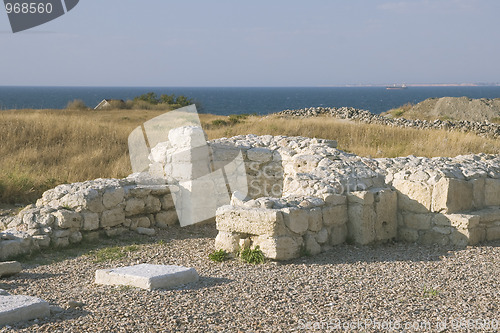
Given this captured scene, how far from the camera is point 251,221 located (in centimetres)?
710

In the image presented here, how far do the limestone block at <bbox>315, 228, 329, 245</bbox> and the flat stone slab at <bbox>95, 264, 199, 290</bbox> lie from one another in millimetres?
2113

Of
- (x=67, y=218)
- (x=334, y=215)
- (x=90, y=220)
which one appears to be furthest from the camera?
(x=90, y=220)

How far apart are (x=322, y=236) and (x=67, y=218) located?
145 inches

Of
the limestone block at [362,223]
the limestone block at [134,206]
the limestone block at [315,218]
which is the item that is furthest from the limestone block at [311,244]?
the limestone block at [134,206]

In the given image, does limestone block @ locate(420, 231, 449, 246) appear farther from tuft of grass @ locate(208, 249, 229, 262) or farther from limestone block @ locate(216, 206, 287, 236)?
tuft of grass @ locate(208, 249, 229, 262)

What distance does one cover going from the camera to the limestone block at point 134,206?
8.88 m

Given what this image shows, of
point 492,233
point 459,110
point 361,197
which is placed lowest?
point 459,110

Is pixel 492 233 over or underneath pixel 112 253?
underneath

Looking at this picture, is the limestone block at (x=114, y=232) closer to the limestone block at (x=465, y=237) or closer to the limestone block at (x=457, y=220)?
the limestone block at (x=457, y=220)

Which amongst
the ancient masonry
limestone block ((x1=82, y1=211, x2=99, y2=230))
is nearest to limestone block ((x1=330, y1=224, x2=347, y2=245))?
the ancient masonry

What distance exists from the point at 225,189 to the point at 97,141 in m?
6.62

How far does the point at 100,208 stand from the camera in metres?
8.48

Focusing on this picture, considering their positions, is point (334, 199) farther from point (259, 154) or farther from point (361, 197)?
point (259, 154)

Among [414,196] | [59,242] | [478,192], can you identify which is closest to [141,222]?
[59,242]
